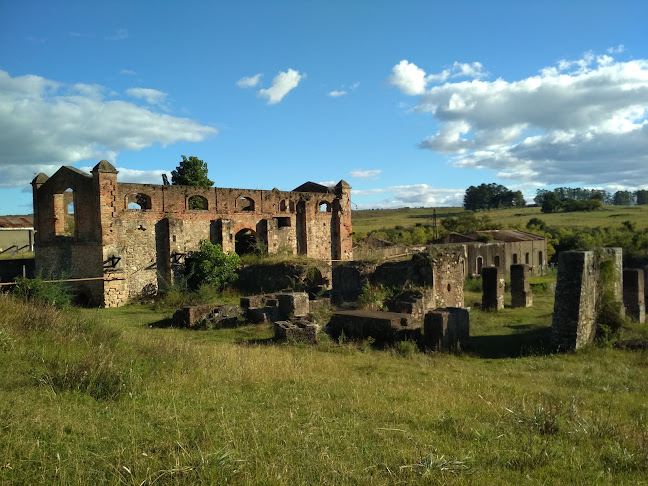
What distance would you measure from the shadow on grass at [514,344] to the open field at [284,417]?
205 centimetres

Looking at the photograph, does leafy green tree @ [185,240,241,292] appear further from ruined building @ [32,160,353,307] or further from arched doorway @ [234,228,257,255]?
arched doorway @ [234,228,257,255]

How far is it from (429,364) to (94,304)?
15078 millimetres

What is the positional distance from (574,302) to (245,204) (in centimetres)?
1866

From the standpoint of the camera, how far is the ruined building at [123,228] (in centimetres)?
1908

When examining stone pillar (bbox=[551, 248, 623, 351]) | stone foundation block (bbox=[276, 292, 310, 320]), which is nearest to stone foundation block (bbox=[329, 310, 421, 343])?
stone foundation block (bbox=[276, 292, 310, 320])

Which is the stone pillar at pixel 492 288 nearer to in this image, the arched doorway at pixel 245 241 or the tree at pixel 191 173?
the arched doorway at pixel 245 241

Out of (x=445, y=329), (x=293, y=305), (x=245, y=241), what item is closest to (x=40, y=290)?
(x=293, y=305)

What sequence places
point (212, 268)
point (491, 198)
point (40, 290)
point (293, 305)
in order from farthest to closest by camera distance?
point (491, 198) → point (212, 268) → point (40, 290) → point (293, 305)

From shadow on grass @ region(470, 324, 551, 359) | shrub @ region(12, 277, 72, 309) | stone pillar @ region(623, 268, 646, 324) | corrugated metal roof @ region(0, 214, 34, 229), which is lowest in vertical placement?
shadow on grass @ region(470, 324, 551, 359)

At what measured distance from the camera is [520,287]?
19.6m

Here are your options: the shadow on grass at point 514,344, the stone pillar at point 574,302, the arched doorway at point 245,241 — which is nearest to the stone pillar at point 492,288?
the shadow on grass at point 514,344

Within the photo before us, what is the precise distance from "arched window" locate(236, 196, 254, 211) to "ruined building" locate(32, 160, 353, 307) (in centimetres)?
11

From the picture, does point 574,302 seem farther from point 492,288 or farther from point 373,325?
point 492,288

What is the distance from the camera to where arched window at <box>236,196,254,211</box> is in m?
24.6
